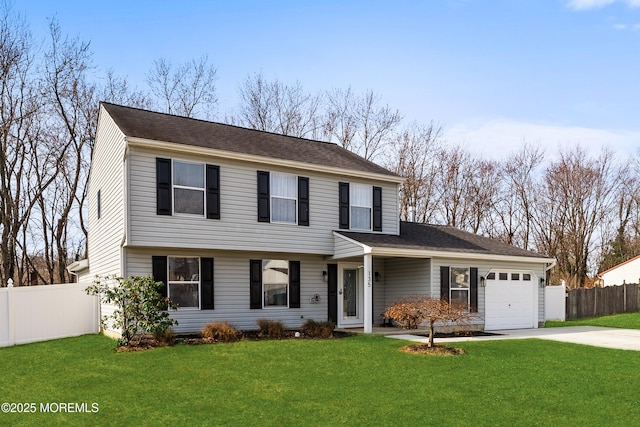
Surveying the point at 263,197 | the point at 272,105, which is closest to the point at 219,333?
the point at 263,197

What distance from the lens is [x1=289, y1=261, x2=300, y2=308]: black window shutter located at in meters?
15.5

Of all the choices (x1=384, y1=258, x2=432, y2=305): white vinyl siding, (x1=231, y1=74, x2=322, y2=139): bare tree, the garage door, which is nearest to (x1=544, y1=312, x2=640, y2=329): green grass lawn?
the garage door

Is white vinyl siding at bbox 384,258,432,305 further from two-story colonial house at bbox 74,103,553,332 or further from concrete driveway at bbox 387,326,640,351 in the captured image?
concrete driveway at bbox 387,326,640,351

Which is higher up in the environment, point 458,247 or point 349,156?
point 349,156

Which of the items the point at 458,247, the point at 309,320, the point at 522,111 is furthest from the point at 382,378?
the point at 522,111

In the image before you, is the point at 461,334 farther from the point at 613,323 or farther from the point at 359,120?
the point at 359,120

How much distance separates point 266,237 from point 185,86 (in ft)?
58.2

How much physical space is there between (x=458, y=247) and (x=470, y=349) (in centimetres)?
549

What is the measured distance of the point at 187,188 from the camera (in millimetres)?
13516

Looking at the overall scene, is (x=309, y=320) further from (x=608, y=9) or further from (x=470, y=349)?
(x=608, y=9)

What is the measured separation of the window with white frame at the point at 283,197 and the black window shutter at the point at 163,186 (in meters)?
3.05

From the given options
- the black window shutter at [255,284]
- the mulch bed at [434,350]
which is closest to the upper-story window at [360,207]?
the black window shutter at [255,284]

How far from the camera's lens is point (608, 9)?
13.6 meters

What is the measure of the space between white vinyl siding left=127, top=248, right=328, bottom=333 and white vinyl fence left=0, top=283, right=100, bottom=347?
9.25 ft
